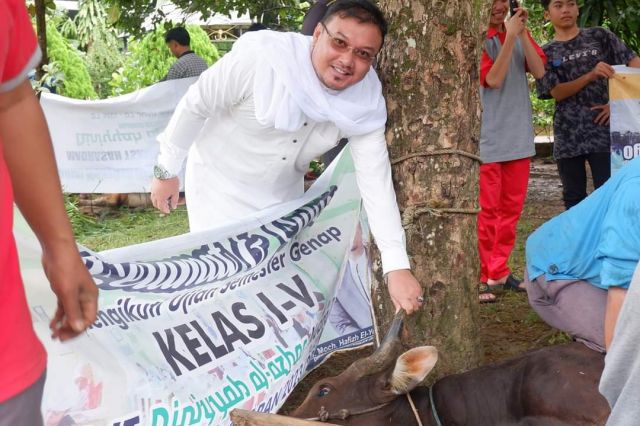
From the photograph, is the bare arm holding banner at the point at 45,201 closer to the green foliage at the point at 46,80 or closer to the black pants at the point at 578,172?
the black pants at the point at 578,172

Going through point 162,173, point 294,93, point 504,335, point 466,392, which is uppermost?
point 294,93

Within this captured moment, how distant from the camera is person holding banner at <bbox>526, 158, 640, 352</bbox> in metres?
2.83

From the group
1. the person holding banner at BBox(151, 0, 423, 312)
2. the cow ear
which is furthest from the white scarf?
the cow ear

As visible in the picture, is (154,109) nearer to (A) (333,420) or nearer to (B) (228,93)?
(B) (228,93)

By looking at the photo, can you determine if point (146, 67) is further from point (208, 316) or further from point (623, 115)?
point (208, 316)

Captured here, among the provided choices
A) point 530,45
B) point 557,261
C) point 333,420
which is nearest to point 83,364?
point 333,420

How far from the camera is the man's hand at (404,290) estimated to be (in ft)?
10.5

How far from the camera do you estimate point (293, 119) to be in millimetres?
3379

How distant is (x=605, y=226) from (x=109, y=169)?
786 cm

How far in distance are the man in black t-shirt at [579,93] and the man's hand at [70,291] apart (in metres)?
Result: 4.78

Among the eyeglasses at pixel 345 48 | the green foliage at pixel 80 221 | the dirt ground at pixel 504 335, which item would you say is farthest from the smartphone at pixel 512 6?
the green foliage at pixel 80 221

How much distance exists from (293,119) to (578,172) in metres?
3.36

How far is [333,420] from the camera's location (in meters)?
3.11

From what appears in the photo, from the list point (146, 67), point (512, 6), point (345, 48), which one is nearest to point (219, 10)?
point (512, 6)
